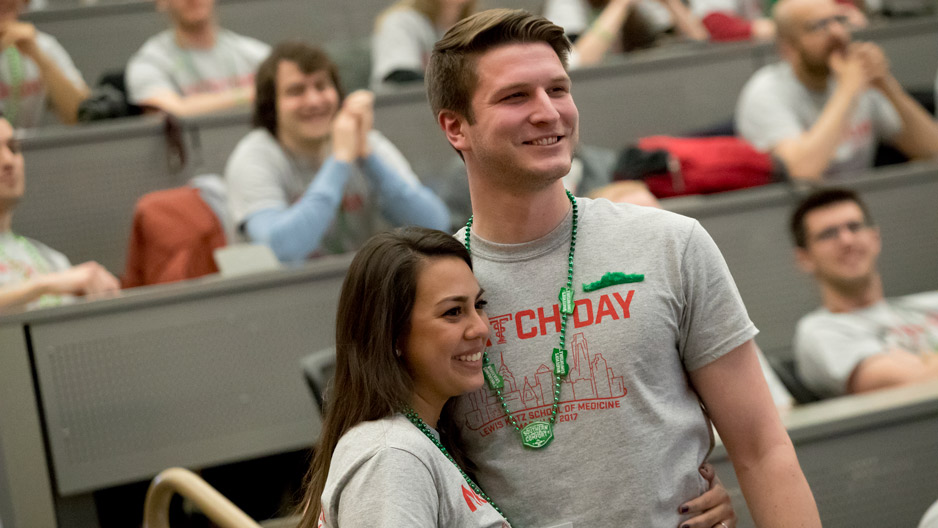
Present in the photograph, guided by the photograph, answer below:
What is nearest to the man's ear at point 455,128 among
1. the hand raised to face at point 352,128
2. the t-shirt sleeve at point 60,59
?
the hand raised to face at point 352,128

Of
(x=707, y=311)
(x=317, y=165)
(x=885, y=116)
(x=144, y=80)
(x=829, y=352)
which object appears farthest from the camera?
(x=144, y=80)

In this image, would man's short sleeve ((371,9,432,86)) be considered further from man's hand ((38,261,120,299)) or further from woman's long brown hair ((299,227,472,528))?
woman's long brown hair ((299,227,472,528))

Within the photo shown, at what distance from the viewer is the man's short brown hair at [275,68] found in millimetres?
3113

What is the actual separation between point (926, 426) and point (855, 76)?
5.41 feet

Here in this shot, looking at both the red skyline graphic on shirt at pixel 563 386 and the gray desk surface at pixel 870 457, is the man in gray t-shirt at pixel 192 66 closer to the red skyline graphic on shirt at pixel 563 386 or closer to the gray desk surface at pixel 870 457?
the gray desk surface at pixel 870 457

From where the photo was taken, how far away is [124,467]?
2562 mm

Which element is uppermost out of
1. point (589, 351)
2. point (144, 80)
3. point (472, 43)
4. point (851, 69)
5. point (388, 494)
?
point (472, 43)

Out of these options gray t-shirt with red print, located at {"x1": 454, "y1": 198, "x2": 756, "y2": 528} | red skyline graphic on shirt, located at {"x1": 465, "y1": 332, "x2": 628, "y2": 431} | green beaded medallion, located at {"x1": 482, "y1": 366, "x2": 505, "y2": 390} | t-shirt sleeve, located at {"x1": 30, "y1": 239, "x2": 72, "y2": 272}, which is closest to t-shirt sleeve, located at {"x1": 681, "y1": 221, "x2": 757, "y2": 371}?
gray t-shirt with red print, located at {"x1": 454, "y1": 198, "x2": 756, "y2": 528}

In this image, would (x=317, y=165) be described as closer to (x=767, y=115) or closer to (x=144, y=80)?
(x=144, y=80)

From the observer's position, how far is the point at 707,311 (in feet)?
4.19

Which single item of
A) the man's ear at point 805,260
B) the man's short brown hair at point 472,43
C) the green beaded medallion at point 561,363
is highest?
the man's short brown hair at point 472,43

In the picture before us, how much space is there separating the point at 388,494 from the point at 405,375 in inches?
8.0

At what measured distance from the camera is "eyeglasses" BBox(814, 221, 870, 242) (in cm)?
300

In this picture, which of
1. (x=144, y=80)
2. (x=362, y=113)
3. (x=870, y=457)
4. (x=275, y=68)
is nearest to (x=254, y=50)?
(x=144, y=80)
